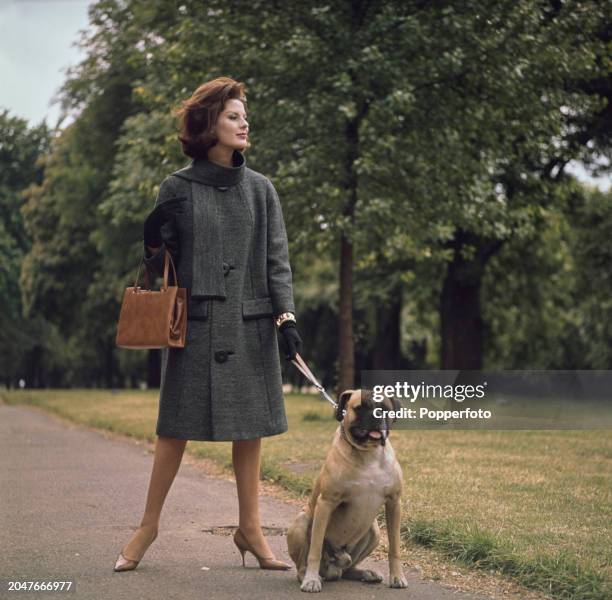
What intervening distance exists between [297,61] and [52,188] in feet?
70.2

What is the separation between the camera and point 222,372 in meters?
5.19

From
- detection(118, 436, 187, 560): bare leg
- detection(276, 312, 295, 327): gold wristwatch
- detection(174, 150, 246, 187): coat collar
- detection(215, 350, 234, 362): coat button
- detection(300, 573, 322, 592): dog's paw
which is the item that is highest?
detection(174, 150, 246, 187): coat collar

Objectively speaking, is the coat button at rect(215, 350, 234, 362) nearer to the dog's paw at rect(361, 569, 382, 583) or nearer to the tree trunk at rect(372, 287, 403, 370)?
the dog's paw at rect(361, 569, 382, 583)

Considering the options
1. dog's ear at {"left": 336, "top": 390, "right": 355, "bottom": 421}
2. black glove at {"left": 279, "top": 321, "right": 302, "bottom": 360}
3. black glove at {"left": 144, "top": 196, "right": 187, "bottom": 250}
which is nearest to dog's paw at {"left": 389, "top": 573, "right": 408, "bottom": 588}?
dog's ear at {"left": 336, "top": 390, "right": 355, "bottom": 421}

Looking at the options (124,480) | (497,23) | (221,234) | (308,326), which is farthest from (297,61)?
(308,326)

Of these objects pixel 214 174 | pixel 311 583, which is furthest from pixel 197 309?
pixel 311 583

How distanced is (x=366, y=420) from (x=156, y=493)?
1.24 metres

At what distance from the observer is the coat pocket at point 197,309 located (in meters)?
5.16

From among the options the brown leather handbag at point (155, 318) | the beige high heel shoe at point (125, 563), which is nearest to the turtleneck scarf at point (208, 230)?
the brown leather handbag at point (155, 318)

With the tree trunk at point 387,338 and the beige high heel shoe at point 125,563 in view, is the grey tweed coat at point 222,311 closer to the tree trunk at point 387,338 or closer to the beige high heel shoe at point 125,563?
the beige high heel shoe at point 125,563

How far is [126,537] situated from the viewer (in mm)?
6262

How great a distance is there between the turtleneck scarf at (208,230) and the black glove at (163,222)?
0.31 feet

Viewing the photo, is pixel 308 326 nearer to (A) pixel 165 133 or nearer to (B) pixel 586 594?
(A) pixel 165 133

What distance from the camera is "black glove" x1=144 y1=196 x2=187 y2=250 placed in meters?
5.16
